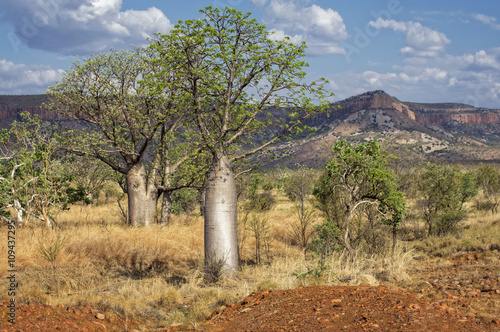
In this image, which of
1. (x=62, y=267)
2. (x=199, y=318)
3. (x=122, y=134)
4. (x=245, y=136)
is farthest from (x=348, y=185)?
(x=122, y=134)

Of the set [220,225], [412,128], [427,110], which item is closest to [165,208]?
[220,225]

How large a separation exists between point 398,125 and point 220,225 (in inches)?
3965

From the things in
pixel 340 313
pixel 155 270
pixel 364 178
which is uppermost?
pixel 364 178

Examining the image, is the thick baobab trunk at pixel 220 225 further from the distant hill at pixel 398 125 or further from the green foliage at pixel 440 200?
the distant hill at pixel 398 125

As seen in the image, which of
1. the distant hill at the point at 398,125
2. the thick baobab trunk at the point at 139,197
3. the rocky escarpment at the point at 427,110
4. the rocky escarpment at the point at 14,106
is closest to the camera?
the thick baobab trunk at the point at 139,197

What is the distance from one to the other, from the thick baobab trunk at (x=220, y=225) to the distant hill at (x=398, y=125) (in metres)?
49.8

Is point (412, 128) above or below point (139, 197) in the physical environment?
above

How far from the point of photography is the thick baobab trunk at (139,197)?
43.8ft

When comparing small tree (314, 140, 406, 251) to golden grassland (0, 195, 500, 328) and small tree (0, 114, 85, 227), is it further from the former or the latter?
small tree (0, 114, 85, 227)

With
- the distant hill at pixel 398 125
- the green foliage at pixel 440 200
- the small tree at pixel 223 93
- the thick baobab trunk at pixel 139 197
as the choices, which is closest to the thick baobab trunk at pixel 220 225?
the small tree at pixel 223 93

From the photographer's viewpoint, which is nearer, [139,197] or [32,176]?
[32,176]

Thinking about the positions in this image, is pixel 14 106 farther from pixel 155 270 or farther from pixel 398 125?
pixel 398 125

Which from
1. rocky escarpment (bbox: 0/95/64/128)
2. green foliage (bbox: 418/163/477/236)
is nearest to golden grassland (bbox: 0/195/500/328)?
green foliage (bbox: 418/163/477/236)

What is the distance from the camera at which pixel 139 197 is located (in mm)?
13445
